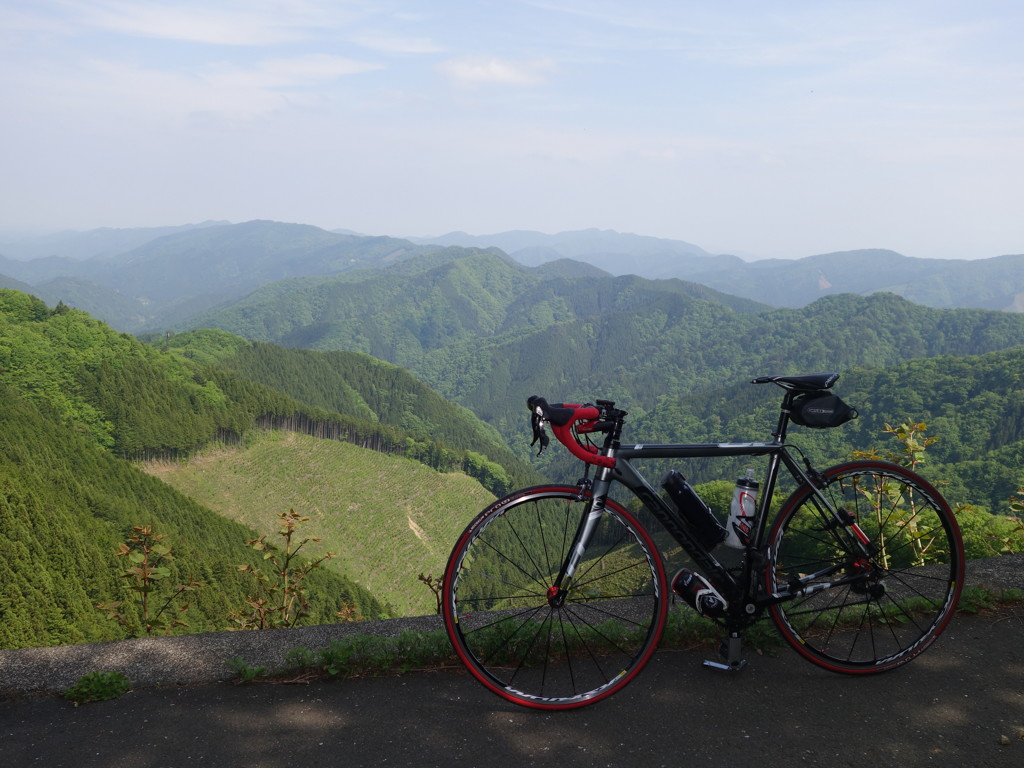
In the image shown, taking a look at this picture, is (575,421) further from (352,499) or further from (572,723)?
(352,499)

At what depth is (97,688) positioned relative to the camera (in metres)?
3.72

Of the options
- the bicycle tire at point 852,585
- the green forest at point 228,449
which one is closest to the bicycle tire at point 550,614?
the bicycle tire at point 852,585

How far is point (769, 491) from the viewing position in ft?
12.5

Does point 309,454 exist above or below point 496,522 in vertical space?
below

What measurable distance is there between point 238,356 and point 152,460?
254 ft

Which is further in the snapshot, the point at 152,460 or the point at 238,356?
the point at 238,356

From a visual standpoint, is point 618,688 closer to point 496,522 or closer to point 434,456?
point 496,522

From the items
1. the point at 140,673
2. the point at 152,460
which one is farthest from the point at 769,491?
the point at 152,460

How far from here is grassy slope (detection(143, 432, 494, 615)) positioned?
98.9m

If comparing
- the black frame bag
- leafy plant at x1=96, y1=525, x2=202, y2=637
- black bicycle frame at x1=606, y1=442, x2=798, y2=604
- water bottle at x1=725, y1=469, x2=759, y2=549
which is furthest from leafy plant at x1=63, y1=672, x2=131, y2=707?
the black frame bag

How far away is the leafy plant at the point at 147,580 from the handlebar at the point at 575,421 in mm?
2878

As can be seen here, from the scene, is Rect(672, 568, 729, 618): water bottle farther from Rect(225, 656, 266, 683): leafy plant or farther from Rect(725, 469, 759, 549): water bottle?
Rect(225, 656, 266, 683): leafy plant

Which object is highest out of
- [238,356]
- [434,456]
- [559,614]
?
[559,614]

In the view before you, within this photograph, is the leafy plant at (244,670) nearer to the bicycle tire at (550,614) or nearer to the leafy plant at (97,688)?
the leafy plant at (97,688)
